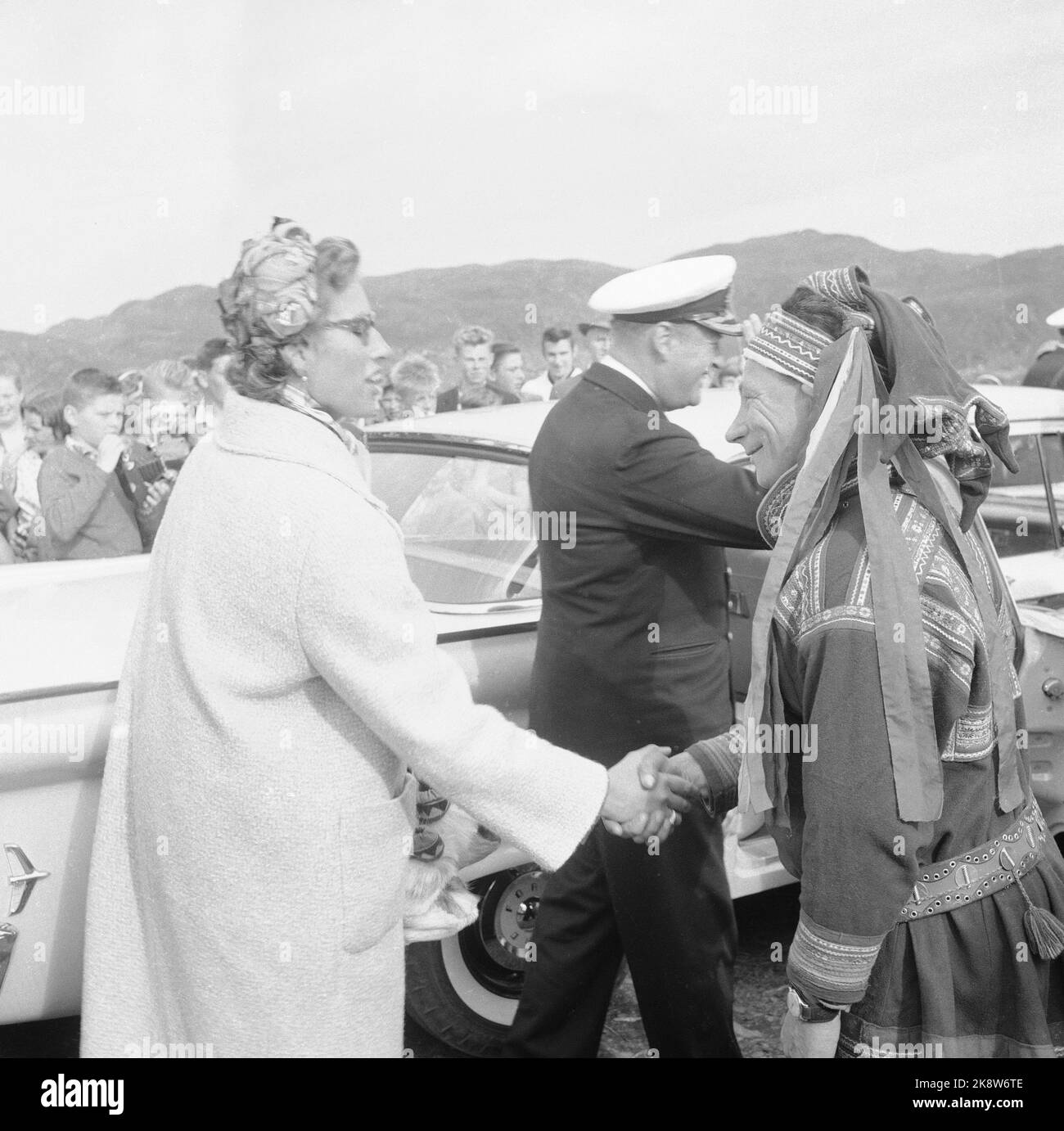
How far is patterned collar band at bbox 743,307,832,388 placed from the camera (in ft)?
7.08

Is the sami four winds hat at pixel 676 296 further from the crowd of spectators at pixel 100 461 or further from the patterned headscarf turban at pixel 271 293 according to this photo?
the crowd of spectators at pixel 100 461

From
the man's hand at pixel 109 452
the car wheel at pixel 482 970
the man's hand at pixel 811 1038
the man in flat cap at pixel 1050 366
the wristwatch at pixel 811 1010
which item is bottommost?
the car wheel at pixel 482 970

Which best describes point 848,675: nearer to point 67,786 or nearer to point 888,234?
point 67,786

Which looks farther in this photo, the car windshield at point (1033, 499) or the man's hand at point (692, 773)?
the car windshield at point (1033, 499)

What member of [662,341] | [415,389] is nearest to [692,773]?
[662,341]

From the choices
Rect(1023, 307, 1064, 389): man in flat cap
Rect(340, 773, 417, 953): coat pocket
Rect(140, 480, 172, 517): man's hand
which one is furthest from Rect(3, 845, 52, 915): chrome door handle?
Rect(1023, 307, 1064, 389): man in flat cap

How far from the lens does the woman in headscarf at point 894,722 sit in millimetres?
1905

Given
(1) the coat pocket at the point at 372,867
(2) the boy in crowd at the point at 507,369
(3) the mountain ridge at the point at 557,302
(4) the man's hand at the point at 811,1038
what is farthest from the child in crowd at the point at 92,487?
(3) the mountain ridge at the point at 557,302

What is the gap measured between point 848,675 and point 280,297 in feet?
3.71

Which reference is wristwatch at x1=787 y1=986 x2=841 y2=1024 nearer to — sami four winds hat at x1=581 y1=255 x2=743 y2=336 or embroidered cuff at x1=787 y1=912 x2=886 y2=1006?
embroidered cuff at x1=787 y1=912 x2=886 y2=1006

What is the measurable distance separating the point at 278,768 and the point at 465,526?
1.83 meters

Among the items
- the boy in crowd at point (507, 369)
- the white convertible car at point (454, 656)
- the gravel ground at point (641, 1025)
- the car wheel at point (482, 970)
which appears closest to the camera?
the white convertible car at point (454, 656)

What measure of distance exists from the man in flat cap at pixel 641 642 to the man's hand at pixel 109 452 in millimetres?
2956
